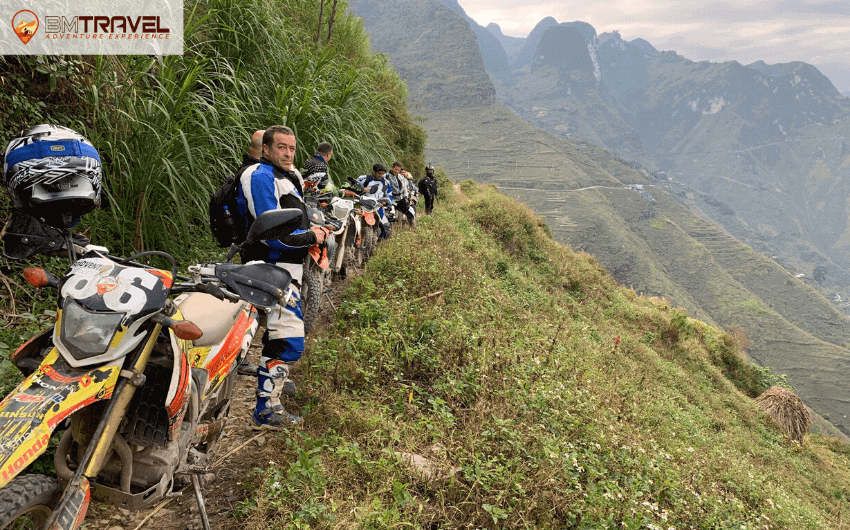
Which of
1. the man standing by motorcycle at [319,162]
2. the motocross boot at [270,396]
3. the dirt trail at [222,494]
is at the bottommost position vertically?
the dirt trail at [222,494]

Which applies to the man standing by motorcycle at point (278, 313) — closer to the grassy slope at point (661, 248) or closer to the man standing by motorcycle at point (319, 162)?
the man standing by motorcycle at point (319, 162)

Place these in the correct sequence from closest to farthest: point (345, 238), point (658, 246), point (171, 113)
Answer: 1. point (171, 113)
2. point (345, 238)
3. point (658, 246)

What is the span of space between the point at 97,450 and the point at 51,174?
1.18 m

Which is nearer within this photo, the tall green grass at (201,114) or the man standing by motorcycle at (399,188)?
the tall green grass at (201,114)

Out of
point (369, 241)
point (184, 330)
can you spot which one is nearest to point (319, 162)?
point (369, 241)

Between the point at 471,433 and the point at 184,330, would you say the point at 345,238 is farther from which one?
the point at 184,330

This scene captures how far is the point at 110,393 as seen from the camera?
1834mm

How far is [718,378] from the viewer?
52.1ft

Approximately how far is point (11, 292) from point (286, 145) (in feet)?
8.10

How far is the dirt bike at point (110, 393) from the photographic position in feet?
5.38

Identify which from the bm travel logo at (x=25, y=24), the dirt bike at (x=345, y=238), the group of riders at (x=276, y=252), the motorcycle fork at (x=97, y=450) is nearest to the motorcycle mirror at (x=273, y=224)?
the group of riders at (x=276, y=252)

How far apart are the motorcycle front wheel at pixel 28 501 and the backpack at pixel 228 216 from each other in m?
2.04

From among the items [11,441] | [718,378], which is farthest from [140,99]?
[718,378]

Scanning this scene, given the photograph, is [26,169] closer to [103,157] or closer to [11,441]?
[11,441]
